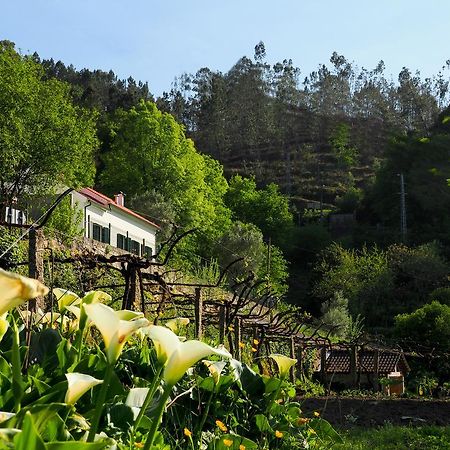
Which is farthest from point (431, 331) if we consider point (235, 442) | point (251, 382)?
point (235, 442)

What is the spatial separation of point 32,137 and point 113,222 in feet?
20.6

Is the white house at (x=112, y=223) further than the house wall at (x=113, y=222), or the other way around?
the white house at (x=112, y=223)

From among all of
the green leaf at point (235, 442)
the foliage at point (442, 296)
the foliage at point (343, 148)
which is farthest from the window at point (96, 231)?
the foliage at point (343, 148)

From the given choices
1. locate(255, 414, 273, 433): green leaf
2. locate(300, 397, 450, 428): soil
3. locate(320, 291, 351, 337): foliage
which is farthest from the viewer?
locate(320, 291, 351, 337): foliage

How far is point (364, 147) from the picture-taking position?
8994cm

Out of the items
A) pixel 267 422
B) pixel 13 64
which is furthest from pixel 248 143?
pixel 267 422

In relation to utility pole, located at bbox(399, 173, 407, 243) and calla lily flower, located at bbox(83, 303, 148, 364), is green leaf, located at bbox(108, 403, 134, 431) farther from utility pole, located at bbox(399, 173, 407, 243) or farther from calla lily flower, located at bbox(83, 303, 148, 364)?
utility pole, located at bbox(399, 173, 407, 243)

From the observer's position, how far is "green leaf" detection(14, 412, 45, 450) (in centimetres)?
144

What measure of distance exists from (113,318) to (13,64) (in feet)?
98.6

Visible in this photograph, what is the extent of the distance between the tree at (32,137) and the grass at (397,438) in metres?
21.9

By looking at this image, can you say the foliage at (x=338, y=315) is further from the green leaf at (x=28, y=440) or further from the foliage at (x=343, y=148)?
the foliage at (x=343, y=148)

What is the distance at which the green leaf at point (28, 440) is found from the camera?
1.44 m

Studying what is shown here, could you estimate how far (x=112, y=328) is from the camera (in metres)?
1.80

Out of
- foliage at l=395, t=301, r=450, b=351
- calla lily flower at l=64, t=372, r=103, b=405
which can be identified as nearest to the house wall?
foliage at l=395, t=301, r=450, b=351
